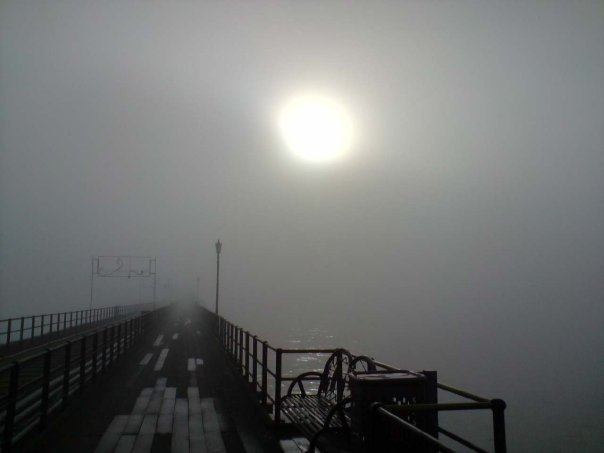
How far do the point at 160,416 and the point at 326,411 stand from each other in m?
3.39

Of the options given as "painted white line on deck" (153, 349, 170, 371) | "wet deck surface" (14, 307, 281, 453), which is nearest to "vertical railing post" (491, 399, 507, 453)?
"wet deck surface" (14, 307, 281, 453)

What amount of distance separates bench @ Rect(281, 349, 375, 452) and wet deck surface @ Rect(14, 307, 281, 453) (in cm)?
60

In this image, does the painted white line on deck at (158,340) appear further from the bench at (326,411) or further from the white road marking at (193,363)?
the bench at (326,411)

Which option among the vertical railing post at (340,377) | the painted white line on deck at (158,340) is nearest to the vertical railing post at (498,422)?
the vertical railing post at (340,377)

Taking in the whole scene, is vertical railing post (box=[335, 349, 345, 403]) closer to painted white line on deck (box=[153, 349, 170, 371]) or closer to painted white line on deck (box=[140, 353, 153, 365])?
painted white line on deck (box=[153, 349, 170, 371])

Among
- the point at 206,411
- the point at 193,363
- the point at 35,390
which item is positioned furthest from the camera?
the point at 193,363

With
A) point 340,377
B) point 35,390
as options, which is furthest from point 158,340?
point 340,377

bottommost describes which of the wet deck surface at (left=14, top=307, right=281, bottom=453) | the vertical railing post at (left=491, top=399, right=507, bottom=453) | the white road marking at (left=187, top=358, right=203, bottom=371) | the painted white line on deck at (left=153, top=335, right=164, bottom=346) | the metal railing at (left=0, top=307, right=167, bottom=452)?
the painted white line on deck at (left=153, top=335, right=164, bottom=346)

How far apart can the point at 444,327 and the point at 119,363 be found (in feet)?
554

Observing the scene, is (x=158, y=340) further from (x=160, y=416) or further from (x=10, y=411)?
(x=10, y=411)

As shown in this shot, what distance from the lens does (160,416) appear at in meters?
9.24

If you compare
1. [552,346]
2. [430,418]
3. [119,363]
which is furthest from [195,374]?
[552,346]

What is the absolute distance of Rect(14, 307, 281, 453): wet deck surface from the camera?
293 inches

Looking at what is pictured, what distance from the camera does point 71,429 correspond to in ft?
27.2
